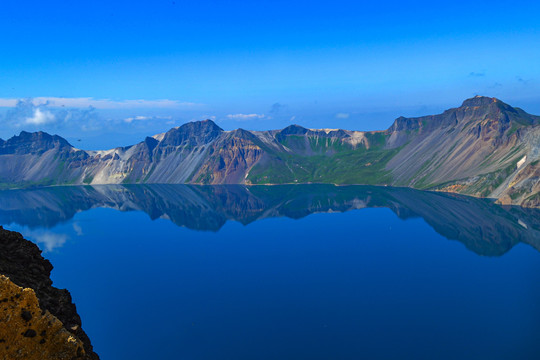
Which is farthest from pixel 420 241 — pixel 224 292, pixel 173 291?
pixel 173 291

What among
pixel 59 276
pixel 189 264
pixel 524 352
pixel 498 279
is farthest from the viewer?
pixel 189 264

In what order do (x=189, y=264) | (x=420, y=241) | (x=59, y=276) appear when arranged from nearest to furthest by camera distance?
1. (x=59, y=276)
2. (x=189, y=264)
3. (x=420, y=241)

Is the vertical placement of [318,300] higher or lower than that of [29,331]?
lower

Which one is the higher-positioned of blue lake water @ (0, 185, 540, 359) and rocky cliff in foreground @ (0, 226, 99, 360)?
rocky cliff in foreground @ (0, 226, 99, 360)

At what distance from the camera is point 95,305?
419ft

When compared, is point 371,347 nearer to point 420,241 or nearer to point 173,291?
point 173,291

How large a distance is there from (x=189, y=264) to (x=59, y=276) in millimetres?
48651

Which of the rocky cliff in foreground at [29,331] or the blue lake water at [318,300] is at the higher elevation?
the rocky cliff in foreground at [29,331]

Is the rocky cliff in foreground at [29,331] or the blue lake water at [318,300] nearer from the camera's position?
the rocky cliff in foreground at [29,331]

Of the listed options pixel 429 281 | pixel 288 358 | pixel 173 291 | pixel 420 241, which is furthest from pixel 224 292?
pixel 420 241

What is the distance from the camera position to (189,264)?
17450 cm

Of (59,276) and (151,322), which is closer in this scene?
(151,322)

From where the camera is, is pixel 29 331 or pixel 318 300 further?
pixel 318 300

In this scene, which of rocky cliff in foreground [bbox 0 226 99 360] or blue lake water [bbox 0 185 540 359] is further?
blue lake water [bbox 0 185 540 359]
